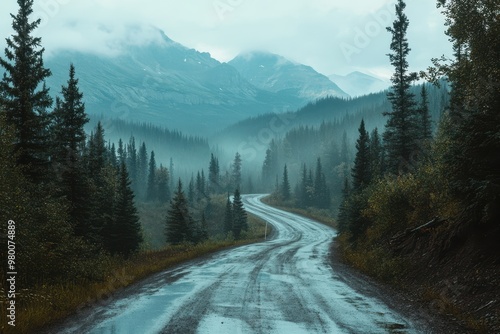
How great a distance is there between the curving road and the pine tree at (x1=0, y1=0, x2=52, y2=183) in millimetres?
11175

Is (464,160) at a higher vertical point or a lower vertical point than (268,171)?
lower

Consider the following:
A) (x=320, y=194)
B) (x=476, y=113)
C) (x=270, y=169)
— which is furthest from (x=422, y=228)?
(x=270, y=169)

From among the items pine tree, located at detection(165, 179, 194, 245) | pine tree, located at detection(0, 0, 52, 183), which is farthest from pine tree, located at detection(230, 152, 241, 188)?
pine tree, located at detection(0, 0, 52, 183)

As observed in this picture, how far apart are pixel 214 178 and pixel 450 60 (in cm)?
13495

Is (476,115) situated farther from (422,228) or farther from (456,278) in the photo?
(422,228)

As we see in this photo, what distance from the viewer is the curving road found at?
7.39m

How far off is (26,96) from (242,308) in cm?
1744

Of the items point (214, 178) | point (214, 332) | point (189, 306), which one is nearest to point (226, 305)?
point (189, 306)

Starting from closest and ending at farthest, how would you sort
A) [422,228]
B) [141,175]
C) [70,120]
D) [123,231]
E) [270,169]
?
[422,228]
[123,231]
[70,120]
[141,175]
[270,169]

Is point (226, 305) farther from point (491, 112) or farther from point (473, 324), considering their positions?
point (491, 112)

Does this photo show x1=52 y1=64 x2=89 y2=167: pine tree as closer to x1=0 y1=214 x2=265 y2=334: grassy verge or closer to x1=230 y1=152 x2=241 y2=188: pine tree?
x1=0 y1=214 x2=265 y2=334: grassy verge

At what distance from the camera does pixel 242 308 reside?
895cm

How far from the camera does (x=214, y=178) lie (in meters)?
148

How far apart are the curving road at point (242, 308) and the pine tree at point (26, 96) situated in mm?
11175
